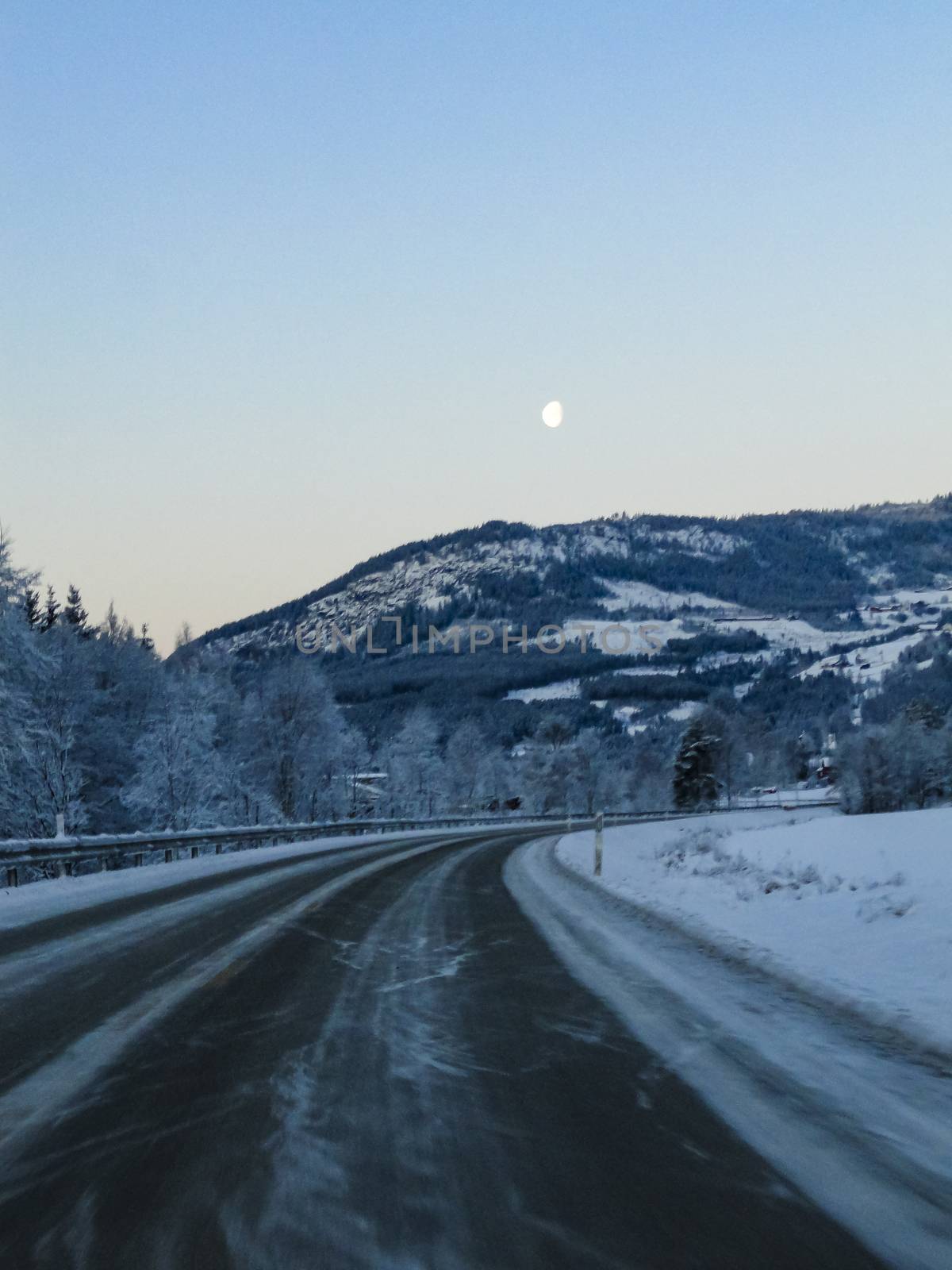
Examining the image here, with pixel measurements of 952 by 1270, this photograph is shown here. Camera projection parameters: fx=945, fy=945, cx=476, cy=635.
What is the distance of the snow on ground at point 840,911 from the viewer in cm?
675

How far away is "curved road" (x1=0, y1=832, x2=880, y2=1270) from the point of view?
9.80 ft

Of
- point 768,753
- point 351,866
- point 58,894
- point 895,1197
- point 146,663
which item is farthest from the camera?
point 768,753

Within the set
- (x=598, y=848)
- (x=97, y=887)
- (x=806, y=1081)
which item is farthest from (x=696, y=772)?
(x=806, y=1081)

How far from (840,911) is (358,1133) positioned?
805 centimetres

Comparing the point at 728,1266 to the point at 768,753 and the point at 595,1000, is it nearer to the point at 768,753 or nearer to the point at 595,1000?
the point at 595,1000

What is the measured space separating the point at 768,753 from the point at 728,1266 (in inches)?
6483

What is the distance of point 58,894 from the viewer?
1541cm

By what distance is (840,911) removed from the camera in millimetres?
10562

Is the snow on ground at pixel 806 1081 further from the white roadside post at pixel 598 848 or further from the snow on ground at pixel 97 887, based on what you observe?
the white roadside post at pixel 598 848

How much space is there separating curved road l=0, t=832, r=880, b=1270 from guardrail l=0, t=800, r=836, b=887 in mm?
10184

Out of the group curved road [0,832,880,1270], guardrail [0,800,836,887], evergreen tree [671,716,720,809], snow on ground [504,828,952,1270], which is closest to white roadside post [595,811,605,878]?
snow on ground [504,828,952,1270]

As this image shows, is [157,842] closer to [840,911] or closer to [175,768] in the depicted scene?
[840,911]

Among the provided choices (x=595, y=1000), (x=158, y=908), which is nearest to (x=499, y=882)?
(x=158, y=908)

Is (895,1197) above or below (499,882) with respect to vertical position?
above
